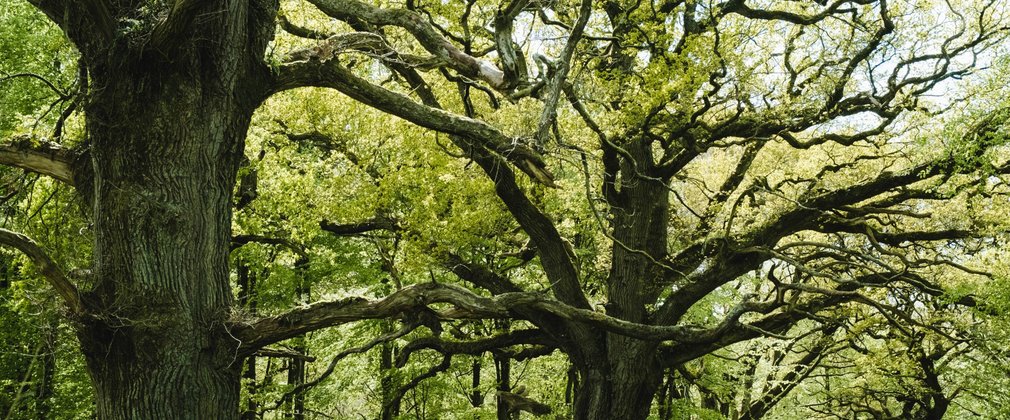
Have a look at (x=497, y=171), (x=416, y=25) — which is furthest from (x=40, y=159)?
(x=497, y=171)

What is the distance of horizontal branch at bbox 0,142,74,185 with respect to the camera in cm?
605

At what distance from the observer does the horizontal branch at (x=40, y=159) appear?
605cm

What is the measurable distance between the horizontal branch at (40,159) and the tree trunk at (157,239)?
0.55m

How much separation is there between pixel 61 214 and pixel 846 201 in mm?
9453

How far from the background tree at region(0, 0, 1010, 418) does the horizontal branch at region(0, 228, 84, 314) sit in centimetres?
2

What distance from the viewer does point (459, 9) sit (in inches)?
Result: 445

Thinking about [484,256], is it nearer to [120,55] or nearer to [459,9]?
[459,9]

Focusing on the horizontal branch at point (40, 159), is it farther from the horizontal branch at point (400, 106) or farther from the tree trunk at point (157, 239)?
the horizontal branch at point (400, 106)

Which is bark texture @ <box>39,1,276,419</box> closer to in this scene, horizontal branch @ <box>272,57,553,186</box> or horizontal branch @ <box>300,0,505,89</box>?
horizontal branch @ <box>272,57,553,186</box>

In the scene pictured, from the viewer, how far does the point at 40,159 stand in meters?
6.21

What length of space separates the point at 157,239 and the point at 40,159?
145 cm

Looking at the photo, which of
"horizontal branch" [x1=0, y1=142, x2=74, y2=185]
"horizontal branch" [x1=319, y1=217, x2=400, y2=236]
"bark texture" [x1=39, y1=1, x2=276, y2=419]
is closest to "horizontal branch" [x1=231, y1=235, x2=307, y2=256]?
"horizontal branch" [x1=319, y1=217, x2=400, y2=236]

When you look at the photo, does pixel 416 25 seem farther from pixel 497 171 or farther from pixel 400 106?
pixel 497 171

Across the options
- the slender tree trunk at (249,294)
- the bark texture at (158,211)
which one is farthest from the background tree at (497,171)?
the slender tree trunk at (249,294)
